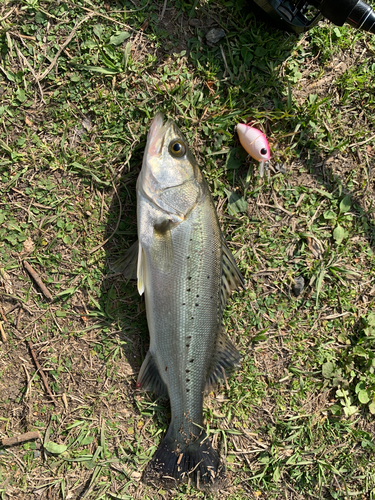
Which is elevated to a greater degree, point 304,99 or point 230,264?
point 304,99

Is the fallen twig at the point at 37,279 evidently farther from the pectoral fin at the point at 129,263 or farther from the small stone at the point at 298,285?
the small stone at the point at 298,285

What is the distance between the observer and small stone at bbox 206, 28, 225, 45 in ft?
9.90

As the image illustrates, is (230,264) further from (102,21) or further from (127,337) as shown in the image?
(102,21)

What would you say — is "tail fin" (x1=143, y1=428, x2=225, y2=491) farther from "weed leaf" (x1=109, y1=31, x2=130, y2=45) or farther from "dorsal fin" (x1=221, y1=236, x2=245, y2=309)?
"weed leaf" (x1=109, y1=31, x2=130, y2=45)

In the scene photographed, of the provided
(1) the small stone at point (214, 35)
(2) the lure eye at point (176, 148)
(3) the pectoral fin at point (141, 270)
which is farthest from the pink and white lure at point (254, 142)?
(3) the pectoral fin at point (141, 270)

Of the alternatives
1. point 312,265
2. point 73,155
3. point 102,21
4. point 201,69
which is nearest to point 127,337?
point 73,155

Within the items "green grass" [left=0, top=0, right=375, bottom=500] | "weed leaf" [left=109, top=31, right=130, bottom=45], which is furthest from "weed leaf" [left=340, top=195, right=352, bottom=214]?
"weed leaf" [left=109, top=31, right=130, bottom=45]

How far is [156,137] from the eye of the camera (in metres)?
2.66

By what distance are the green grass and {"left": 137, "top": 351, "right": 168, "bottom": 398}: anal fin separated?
128mm

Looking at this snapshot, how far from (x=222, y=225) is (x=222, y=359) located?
1207mm

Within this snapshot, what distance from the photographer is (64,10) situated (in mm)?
2816

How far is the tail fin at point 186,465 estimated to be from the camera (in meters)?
3.01

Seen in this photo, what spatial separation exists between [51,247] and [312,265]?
243 cm

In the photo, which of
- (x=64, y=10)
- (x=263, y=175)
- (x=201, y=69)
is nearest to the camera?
(x=64, y=10)
